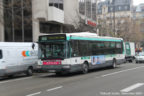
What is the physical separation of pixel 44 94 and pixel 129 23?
47465 mm

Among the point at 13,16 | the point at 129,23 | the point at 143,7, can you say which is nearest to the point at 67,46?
the point at 13,16

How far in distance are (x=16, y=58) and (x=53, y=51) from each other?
291 centimetres

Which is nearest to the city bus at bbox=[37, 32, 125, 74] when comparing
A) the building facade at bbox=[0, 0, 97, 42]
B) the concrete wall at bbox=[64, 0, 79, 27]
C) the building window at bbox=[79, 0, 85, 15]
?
the building facade at bbox=[0, 0, 97, 42]

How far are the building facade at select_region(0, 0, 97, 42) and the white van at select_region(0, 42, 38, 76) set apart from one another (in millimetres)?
7712

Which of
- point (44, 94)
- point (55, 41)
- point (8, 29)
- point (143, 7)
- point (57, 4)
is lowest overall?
point (44, 94)

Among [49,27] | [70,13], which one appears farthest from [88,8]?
[49,27]

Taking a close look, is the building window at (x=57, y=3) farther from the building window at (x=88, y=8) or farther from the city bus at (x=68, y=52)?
the city bus at (x=68, y=52)

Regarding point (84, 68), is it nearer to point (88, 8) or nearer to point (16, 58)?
point (16, 58)

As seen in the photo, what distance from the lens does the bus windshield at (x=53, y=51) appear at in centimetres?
1602

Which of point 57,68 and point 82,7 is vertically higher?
point 82,7

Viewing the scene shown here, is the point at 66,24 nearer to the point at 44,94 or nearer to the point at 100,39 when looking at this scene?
the point at 100,39

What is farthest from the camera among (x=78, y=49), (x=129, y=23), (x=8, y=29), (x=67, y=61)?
(x=129, y=23)

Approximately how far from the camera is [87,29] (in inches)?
1410

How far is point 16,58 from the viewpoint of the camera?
17.3 meters
